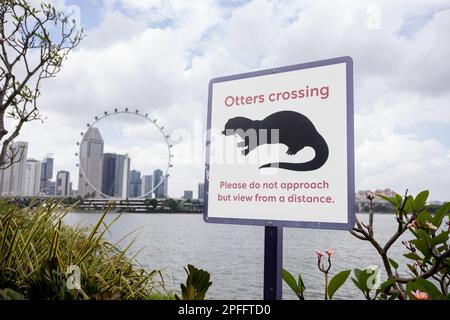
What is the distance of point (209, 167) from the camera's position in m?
2.60

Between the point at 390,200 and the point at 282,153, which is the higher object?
the point at 282,153

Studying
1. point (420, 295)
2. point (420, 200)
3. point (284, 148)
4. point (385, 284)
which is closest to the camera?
point (420, 295)

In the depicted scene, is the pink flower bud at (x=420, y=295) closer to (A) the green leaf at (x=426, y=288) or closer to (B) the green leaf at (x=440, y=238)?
(A) the green leaf at (x=426, y=288)

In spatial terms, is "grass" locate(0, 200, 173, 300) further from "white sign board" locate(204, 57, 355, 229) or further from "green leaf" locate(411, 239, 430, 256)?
"green leaf" locate(411, 239, 430, 256)

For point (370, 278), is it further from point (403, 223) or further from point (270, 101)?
point (270, 101)

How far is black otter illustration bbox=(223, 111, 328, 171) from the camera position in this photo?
2219mm

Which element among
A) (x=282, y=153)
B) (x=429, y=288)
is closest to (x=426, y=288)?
(x=429, y=288)

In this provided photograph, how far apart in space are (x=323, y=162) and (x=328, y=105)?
1.06ft

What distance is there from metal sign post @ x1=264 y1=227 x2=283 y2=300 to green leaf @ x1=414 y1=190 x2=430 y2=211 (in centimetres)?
77

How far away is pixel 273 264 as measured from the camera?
2250 mm

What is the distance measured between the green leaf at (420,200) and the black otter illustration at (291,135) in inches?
22.3

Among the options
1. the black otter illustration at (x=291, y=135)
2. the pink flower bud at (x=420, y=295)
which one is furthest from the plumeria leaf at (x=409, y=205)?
the pink flower bud at (x=420, y=295)

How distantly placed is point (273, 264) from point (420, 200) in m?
0.89

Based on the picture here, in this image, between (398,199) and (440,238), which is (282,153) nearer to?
Result: (398,199)
